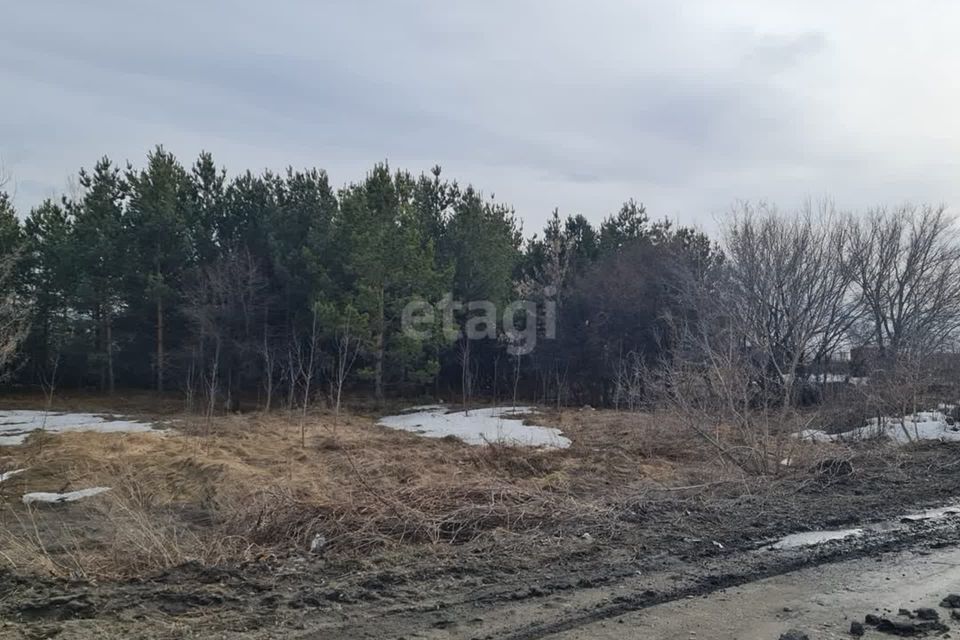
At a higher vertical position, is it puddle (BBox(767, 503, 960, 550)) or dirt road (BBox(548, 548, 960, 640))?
puddle (BBox(767, 503, 960, 550))

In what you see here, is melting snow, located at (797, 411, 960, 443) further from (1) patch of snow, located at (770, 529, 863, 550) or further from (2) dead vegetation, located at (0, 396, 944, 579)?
(1) patch of snow, located at (770, 529, 863, 550)

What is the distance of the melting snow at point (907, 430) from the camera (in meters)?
14.9

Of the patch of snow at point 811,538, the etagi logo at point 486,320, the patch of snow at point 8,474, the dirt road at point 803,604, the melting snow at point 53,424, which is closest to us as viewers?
the dirt road at point 803,604

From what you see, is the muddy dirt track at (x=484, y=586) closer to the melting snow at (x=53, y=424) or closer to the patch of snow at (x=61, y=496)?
the patch of snow at (x=61, y=496)

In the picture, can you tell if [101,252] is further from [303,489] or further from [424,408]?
[303,489]

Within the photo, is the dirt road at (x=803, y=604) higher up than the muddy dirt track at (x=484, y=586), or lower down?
lower down

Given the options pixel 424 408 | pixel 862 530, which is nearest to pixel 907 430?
pixel 862 530

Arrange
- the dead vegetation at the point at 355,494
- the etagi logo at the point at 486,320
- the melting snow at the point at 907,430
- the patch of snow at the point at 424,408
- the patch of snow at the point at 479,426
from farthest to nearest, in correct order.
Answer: the patch of snow at the point at 424,408, the etagi logo at the point at 486,320, the patch of snow at the point at 479,426, the melting snow at the point at 907,430, the dead vegetation at the point at 355,494

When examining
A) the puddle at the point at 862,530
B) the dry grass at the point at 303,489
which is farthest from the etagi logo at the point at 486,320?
the puddle at the point at 862,530

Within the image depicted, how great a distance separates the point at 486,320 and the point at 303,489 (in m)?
22.7

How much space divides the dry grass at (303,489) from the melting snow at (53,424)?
12.1ft

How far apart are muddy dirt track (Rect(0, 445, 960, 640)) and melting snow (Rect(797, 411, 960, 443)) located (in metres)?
8.25

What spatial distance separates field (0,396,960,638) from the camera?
4.55 m

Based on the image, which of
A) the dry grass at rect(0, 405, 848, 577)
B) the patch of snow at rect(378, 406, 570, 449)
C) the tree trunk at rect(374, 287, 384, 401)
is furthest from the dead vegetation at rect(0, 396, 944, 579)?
the tree trunk at rect(374, 287, 384, 401)
